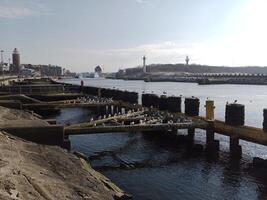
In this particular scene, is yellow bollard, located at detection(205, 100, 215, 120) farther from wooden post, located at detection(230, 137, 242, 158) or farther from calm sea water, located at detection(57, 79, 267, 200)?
wooden post, located at detection(230, 137, 242, 158)

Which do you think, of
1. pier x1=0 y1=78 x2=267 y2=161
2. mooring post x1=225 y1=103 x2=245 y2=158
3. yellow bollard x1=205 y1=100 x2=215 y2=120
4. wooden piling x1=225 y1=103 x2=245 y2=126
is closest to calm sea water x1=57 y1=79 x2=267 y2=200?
mooring post x1=225 y1=103 x2=245 y2=158

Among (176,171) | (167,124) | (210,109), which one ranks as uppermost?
(210,109)

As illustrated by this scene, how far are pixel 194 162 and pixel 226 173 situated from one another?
2.94 meters

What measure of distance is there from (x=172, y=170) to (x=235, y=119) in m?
5.57

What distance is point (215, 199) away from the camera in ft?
61.1

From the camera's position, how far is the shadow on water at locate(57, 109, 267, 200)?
19688 mm

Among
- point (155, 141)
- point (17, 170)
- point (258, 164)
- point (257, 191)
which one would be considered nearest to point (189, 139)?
point (155, 141)

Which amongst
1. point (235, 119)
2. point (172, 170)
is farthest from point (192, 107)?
point (172, 170)

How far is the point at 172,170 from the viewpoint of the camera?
23609 millimetres

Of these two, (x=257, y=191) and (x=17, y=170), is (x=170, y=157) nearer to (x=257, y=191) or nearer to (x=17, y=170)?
(x=257, y=191)

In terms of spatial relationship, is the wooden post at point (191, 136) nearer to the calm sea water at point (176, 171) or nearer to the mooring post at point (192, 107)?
the calm sea water at point (176, 171)

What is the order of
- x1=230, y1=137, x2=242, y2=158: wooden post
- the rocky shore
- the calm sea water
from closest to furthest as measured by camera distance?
the rocky shore, the calm sea water, x1=230, y1=137, x2=242, y2=158: wooden post

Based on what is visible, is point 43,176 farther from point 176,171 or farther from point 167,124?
point 167,124

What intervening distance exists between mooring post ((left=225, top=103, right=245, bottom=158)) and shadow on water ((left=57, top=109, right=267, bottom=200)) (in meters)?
0.52
